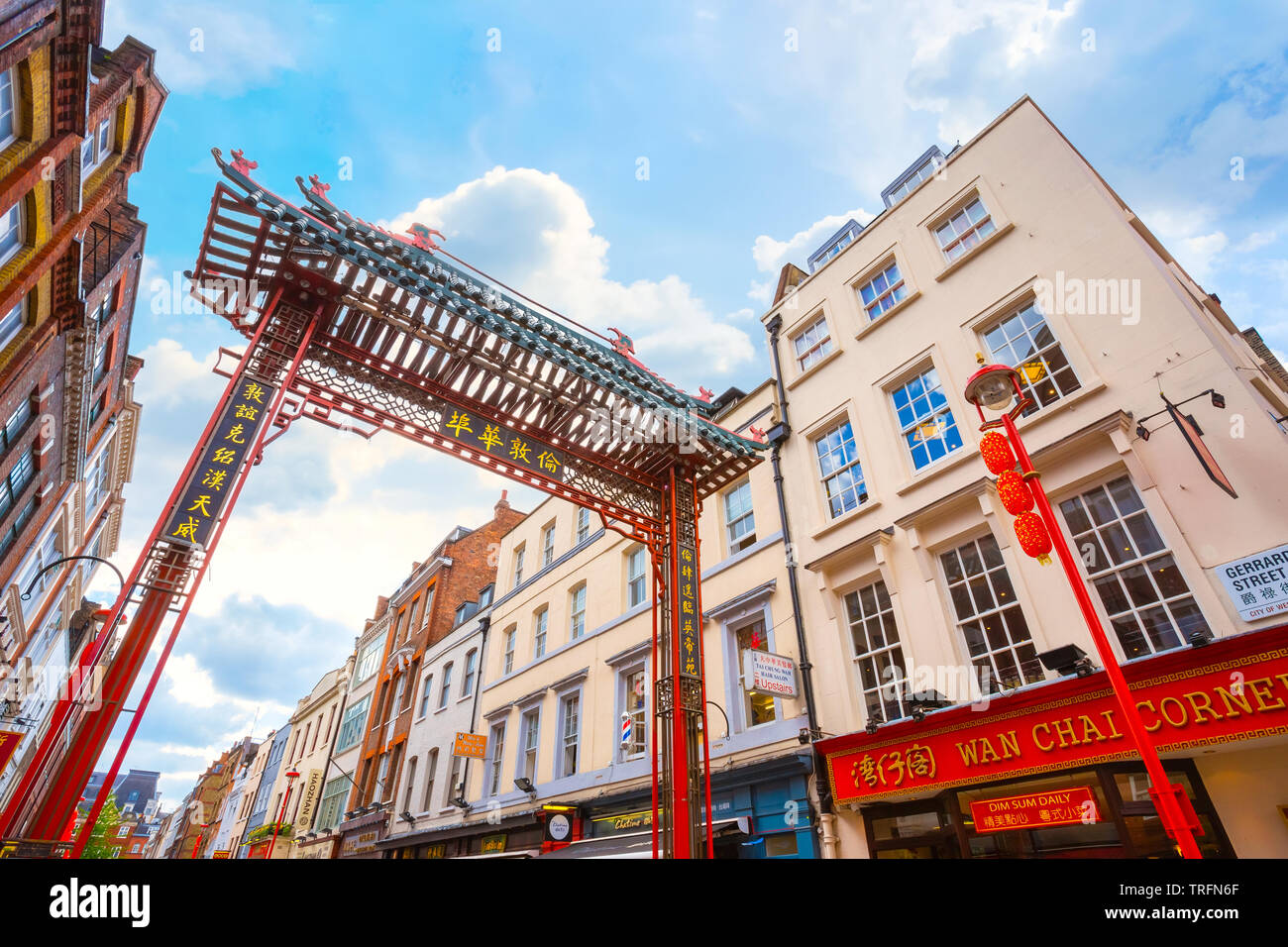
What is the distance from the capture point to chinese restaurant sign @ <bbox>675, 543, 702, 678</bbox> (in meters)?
9.12

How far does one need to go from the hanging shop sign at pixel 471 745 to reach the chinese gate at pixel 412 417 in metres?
11.7

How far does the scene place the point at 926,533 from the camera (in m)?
11.2

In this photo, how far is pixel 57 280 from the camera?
16.7 m

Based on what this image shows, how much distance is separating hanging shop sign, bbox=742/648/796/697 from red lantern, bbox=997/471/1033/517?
5.50m

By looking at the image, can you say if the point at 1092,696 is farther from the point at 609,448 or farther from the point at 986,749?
the point at 609,448

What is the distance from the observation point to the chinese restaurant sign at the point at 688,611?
9.12 m

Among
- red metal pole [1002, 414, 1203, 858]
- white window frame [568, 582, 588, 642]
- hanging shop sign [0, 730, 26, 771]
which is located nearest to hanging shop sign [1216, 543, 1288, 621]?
red metal pole [1002, 414, 1203, 858]

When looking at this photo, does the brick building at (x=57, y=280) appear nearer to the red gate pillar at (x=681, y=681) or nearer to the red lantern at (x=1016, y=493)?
the red gate pillar at (x=681, y=681)

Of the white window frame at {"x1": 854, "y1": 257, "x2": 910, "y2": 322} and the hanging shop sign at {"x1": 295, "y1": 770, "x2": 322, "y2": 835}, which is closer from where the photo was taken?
the white window frame at {"x1": 854, "y1": 257, "x2": 910, "y2": 322}

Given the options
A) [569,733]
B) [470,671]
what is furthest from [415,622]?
[569,733]

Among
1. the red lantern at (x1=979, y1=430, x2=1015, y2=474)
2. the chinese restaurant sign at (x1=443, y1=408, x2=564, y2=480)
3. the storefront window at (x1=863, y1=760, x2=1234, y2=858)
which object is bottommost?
the storefront window at (x1=863, y1=760, x2=1234, y2=858)

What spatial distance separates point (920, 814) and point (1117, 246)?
998cm

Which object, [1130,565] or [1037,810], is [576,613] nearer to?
[1037,810]

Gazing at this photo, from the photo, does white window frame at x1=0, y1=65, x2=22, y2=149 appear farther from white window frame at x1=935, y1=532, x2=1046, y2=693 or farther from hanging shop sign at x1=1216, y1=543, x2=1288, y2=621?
hanging shop sign at x1=1216, y1=543, x2=1288, y2=621
